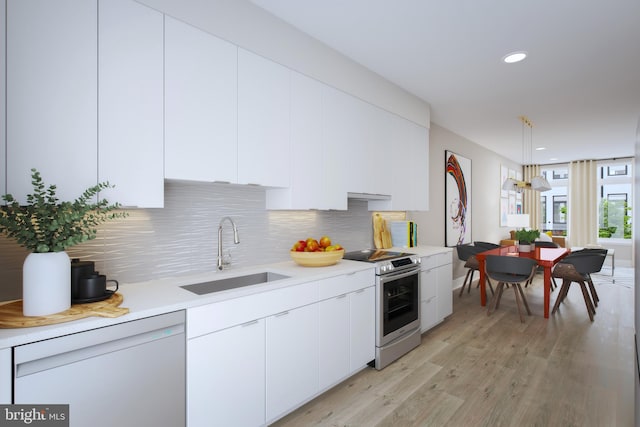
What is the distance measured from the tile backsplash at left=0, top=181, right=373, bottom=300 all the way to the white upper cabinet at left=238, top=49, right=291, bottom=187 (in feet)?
1.00

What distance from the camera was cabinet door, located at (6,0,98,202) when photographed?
137 cm

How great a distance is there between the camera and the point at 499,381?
8.60ft

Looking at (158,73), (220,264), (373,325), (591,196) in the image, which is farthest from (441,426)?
(591,196)

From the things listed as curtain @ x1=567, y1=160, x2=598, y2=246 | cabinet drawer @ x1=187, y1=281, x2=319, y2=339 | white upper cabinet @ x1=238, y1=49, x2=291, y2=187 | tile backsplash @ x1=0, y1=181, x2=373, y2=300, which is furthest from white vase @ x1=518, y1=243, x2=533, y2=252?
curtain @ x1=567, y1=160, x2=598, y2=246

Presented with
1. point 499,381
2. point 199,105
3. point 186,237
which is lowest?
Answer: point 499,381

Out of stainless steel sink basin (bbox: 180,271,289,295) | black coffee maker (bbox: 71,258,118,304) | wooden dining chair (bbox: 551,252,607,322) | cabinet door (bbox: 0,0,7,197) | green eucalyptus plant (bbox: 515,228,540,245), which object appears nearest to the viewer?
cabinet door (bbox: 0,0,7,197)

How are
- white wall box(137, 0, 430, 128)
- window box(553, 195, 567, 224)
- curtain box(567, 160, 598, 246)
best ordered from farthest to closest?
window box(553, 195, 567, 224), curtain box(567, 160, 598, 246), white wall box(137, 0, 430, 128)

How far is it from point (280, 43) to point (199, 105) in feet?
2.92

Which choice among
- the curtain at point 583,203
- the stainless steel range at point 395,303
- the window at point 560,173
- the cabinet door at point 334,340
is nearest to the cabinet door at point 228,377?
the cabinet door at point 334,340

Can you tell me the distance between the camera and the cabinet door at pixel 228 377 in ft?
5.41

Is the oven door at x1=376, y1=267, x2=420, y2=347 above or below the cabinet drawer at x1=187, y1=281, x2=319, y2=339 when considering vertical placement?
below

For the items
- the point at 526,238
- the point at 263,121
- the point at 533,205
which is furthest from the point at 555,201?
the point at 263,121

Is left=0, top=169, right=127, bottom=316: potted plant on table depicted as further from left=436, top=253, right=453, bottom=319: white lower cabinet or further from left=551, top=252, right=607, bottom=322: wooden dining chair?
left=551, top=252, right=607, bottom=322: wooden dining chair

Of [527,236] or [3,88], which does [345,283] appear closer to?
[3,88]
